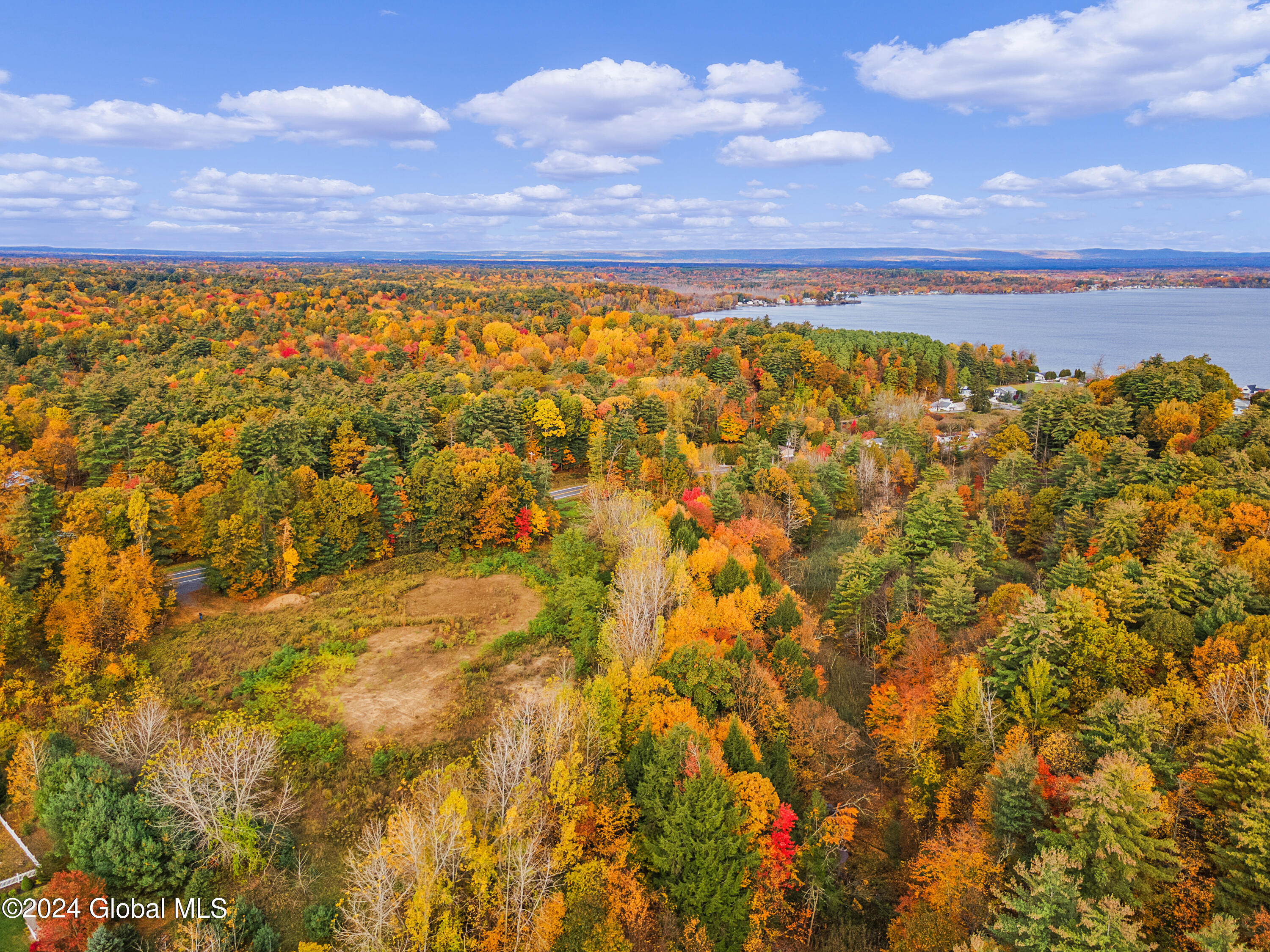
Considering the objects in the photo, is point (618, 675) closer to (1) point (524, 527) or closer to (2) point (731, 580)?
(2) point (731, 580)

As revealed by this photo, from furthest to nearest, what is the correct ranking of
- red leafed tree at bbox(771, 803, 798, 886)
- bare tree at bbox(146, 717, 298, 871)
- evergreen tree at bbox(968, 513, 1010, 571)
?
1. evergreen tree at bbox(968, 513, 1010, 571)
2. red leafed tree at bbox(771, 803, 798, 886)
3. bare tree at bbox(146, 717, 298, 871)

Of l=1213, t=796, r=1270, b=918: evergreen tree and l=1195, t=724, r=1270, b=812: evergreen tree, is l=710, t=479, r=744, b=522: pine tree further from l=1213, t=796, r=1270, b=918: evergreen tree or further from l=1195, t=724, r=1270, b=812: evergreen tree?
l=1213, t=796, r=1270, b=918: evergreen tree

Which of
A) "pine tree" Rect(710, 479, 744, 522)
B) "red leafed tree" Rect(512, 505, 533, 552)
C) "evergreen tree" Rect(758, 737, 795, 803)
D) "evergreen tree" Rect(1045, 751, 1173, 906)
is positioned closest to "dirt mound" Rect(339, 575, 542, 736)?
"red leafed tree" Rect(512, 505, 533, 552)

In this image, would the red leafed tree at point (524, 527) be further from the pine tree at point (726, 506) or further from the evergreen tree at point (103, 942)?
the evergreen tree at point (103, 942)

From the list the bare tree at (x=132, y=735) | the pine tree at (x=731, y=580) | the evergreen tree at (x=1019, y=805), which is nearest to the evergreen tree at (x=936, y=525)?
the pine tree at (x=731, y=580)

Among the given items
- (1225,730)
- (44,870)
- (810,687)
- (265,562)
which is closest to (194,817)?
(44,870)

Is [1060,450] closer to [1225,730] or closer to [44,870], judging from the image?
[1225,730]
